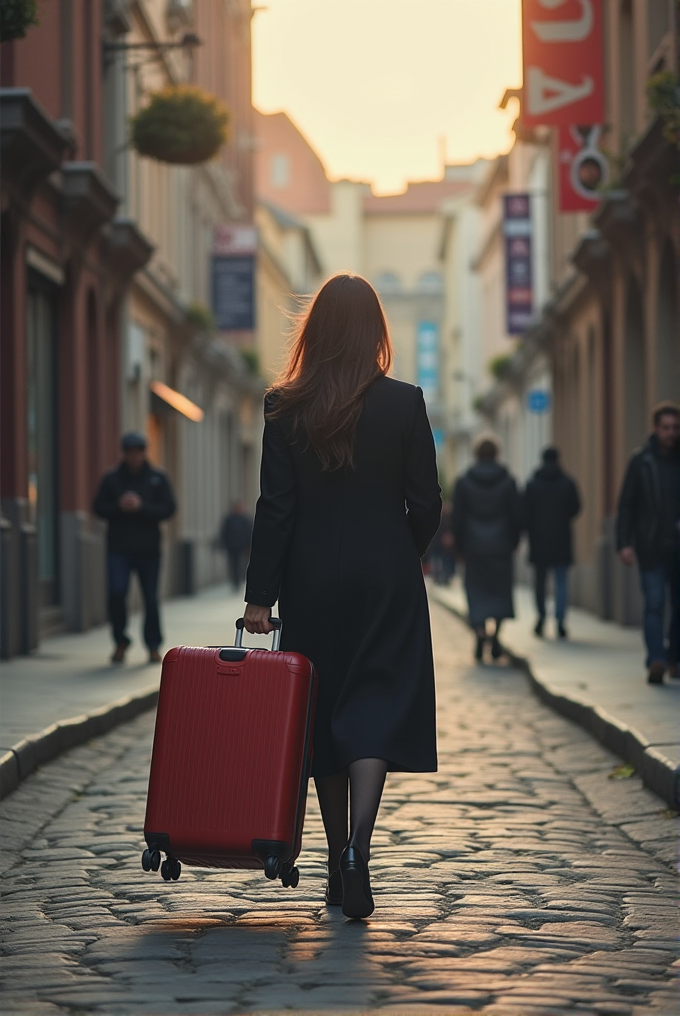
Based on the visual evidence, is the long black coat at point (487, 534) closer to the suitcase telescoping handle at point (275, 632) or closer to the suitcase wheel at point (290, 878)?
the suitcase telescoping handle at point (275, 632)

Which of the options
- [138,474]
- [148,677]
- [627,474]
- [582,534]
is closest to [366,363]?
[627,474]

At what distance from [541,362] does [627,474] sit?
2280 centimetres

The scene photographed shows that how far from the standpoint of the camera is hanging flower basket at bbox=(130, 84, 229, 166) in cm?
1956

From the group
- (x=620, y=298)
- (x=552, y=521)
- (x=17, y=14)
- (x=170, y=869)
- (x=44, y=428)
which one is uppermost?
(x=17, y=14)

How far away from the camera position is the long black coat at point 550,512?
57.5 ft

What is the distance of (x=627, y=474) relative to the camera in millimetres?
11789

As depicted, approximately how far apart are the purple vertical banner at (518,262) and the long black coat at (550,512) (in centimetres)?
1802

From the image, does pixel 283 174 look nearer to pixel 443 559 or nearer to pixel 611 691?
pixel 443 559

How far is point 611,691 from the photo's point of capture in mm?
11172

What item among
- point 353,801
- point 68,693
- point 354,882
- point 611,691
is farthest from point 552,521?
point 354,882

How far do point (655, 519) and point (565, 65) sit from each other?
9.50 m

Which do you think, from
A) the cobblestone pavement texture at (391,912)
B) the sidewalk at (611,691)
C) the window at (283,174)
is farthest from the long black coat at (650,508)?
the window at (283,174)

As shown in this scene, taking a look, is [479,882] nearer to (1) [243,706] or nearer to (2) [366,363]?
(1) [243,706]

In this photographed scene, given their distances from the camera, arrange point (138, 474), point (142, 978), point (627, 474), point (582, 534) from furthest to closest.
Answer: point (582, 534)
point (138, 474)
point (627, 474)
point (142, 978)
